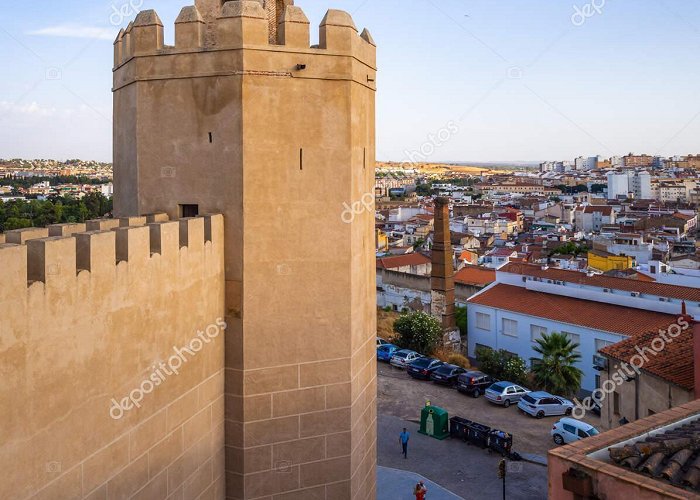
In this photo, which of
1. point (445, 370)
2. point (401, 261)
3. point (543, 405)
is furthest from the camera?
point (401, 261)

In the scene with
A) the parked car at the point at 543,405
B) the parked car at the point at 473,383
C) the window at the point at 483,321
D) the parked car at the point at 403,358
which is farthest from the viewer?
the window at the point at 483,321

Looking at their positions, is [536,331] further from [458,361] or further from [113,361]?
[113,361]

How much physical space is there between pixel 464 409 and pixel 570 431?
3874mm

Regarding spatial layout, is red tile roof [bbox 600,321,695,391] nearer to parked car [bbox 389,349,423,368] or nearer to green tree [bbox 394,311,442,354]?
parked car [bbox 389,349,423,368]

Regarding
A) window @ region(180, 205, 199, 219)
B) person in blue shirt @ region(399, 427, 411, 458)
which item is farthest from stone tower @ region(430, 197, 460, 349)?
window @ region(180, 205, 199, 219)

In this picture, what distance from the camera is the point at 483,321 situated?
29281 millimetres

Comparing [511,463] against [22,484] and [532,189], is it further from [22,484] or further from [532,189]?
[532,189]

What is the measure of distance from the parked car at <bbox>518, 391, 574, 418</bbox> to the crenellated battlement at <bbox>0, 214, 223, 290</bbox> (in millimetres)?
15237

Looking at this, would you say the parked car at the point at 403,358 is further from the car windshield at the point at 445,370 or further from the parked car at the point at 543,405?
the parked car at the point at 543,405

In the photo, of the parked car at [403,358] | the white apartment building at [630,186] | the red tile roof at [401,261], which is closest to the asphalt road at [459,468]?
the parked car at [403,358]

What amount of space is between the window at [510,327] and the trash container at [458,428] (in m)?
11.4

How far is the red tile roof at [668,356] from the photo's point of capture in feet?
41.2

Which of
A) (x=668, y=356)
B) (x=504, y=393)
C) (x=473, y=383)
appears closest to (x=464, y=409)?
(x=504, y=393)

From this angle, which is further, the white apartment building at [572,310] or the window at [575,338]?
the window at [575,338]
